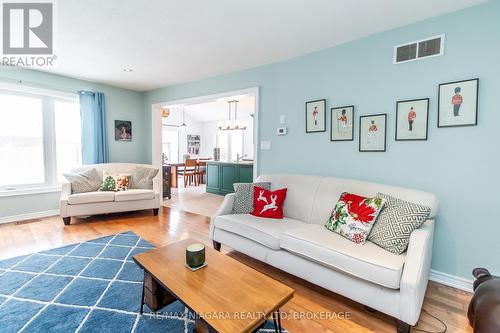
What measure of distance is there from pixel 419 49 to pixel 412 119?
655 mm

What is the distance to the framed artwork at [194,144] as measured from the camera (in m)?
10.8

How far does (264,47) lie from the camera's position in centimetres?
286

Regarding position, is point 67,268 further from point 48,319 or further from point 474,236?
point 474,236

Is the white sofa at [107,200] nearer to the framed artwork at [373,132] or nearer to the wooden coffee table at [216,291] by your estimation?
the wooden coffee table at [216,291]

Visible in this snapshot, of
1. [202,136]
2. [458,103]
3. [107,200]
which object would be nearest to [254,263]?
[458,103]

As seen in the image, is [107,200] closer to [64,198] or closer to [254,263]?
[64,198]

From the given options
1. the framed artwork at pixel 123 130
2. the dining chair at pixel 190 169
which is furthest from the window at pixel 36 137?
the dining chair at pixel 190 169

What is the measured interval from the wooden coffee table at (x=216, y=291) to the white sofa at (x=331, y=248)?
0.56 metres

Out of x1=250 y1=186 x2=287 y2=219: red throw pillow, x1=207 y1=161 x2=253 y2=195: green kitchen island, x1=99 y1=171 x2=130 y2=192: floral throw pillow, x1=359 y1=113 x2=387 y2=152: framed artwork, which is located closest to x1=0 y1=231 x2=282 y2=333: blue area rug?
x1=250 y1=186 x2=287 y2=219: red throw pillow

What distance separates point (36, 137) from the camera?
405 cm

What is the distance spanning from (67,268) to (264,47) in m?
3.12

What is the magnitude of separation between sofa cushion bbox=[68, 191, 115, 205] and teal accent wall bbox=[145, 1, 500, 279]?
3.01 metres

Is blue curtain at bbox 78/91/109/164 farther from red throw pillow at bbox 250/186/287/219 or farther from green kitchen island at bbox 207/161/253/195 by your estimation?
red throw pillow at bbox 250/186/287/219

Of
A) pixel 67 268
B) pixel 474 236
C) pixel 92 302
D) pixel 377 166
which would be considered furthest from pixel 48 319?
pixel 474 236
